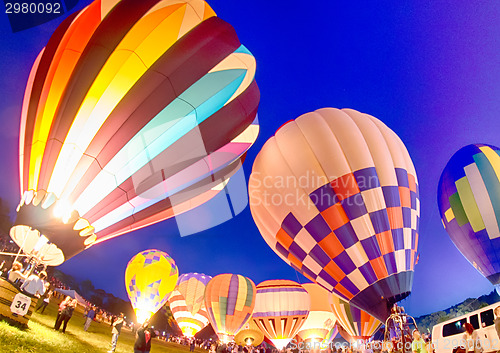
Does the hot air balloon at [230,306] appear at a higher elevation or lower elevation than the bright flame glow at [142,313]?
higher

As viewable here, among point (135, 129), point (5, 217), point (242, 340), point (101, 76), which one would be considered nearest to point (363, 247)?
point (135, 129)

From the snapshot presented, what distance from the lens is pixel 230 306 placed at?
15359 mm

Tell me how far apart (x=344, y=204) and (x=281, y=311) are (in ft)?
33.5

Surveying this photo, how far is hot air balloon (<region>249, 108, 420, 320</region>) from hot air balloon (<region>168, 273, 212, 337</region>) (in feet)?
46.6

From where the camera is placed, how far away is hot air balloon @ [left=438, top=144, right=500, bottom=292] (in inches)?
403

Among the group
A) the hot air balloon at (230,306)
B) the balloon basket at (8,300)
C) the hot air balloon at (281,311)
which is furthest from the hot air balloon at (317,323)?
the balloon basket at (8,300)

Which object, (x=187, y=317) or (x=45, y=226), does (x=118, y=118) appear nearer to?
(x=45, y=226)

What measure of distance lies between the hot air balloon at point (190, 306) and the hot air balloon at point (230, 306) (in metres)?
4.43

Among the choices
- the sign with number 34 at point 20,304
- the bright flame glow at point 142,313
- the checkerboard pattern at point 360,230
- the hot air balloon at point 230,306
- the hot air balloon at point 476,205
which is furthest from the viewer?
the hot air balloon at point 230,306

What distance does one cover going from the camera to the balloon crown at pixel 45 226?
4.35m

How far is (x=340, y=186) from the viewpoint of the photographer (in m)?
6.73

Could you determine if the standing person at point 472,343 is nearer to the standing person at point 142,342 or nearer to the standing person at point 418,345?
the standing person at point 418,345

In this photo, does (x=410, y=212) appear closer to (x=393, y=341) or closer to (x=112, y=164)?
(x=393, y=341)

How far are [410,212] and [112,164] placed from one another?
6247mm
